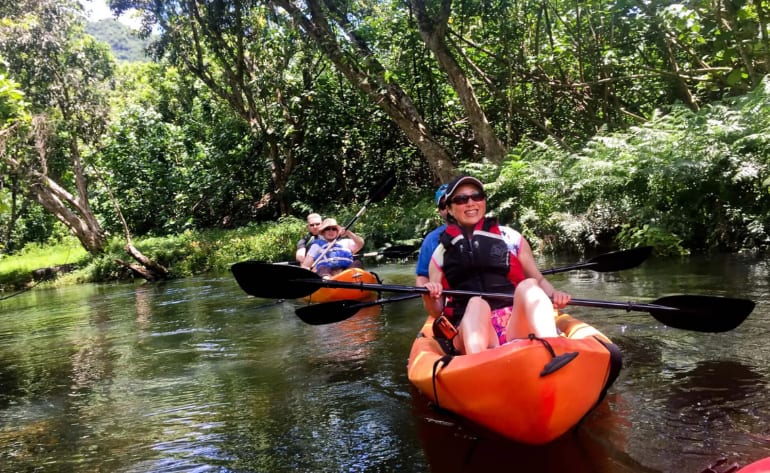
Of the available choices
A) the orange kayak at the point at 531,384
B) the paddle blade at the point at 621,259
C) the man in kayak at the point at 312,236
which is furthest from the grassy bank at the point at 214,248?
the orange kayak at the point at 531,384

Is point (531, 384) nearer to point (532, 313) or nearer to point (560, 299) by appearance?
point (532, 313)

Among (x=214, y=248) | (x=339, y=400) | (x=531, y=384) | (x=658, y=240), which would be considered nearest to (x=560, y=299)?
(x=531, y=384)

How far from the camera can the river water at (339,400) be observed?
105 inches

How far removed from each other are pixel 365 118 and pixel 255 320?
423 inches

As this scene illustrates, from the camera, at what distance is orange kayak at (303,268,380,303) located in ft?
21.8

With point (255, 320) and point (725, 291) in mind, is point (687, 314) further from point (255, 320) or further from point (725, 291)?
point (255, 320)

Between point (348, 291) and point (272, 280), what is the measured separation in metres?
3.12

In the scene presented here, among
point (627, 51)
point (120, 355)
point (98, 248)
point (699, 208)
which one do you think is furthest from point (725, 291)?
point (98, 248)

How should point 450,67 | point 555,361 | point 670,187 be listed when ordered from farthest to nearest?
point 450,67
point 670,187
point 555,361

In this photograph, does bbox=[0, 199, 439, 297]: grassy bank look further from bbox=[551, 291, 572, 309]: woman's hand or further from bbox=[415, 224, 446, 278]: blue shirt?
bbox=[551, 291, 572, 309]: woman's hand

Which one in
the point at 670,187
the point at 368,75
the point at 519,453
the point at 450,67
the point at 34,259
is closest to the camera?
the point at 519,453

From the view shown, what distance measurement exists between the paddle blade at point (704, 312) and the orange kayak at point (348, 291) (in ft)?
11.9

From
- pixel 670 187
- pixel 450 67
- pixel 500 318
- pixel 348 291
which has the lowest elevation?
pixel 348 291

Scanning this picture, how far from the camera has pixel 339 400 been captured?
368cm
